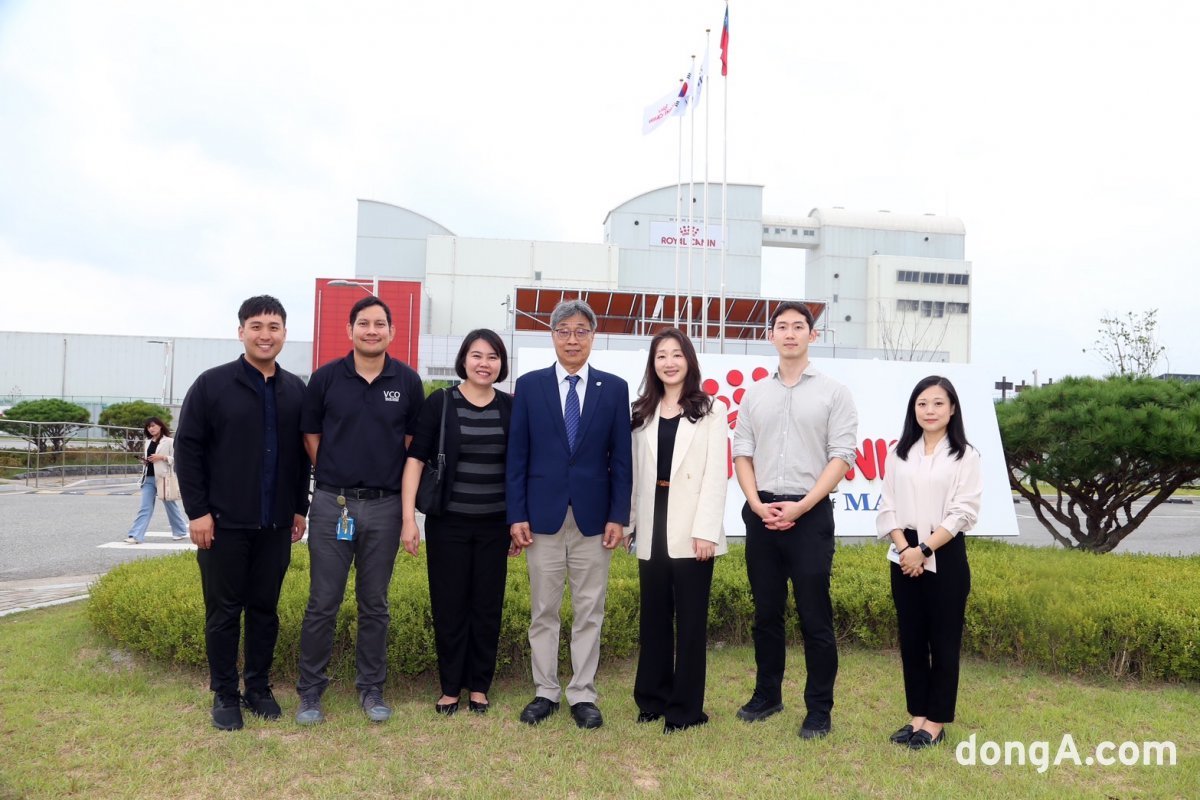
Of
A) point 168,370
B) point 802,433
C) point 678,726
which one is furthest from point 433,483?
point 168,370

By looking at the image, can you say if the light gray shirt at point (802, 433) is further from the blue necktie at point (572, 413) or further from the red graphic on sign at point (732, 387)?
the red graphic on sign at point (732, 387)

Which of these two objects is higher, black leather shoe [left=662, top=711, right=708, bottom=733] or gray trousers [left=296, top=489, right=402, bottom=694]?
gray trousers [left=296, top=489, right=402, bottom=694]

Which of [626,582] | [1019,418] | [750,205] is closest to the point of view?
[626,582]

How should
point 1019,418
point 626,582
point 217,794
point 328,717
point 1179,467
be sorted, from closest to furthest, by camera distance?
point 217,794 → point 328,717 → point 626,582 → point 1179,467 → point 1019,418

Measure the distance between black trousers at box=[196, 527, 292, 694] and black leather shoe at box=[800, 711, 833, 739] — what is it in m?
2.46

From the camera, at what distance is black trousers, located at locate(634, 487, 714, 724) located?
362 centimetres

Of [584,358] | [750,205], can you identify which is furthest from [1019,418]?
[750,205]

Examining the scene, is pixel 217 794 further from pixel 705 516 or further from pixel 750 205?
pixel 750 205

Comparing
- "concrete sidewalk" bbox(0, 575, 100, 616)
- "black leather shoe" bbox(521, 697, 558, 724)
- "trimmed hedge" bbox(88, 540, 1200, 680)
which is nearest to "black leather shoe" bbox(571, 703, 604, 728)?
"black leather shoe" bbox(521, 697, 558, 724)

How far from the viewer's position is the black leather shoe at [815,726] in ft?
11.5

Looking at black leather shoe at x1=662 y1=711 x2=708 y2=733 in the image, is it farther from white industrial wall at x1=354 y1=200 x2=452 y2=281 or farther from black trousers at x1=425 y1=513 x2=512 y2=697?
white industrial wall at x1=354 y1=200 x2=452 y2=281

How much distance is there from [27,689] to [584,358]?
10.6 feet

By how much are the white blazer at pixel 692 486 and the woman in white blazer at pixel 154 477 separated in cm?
801

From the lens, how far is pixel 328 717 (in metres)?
3.67
